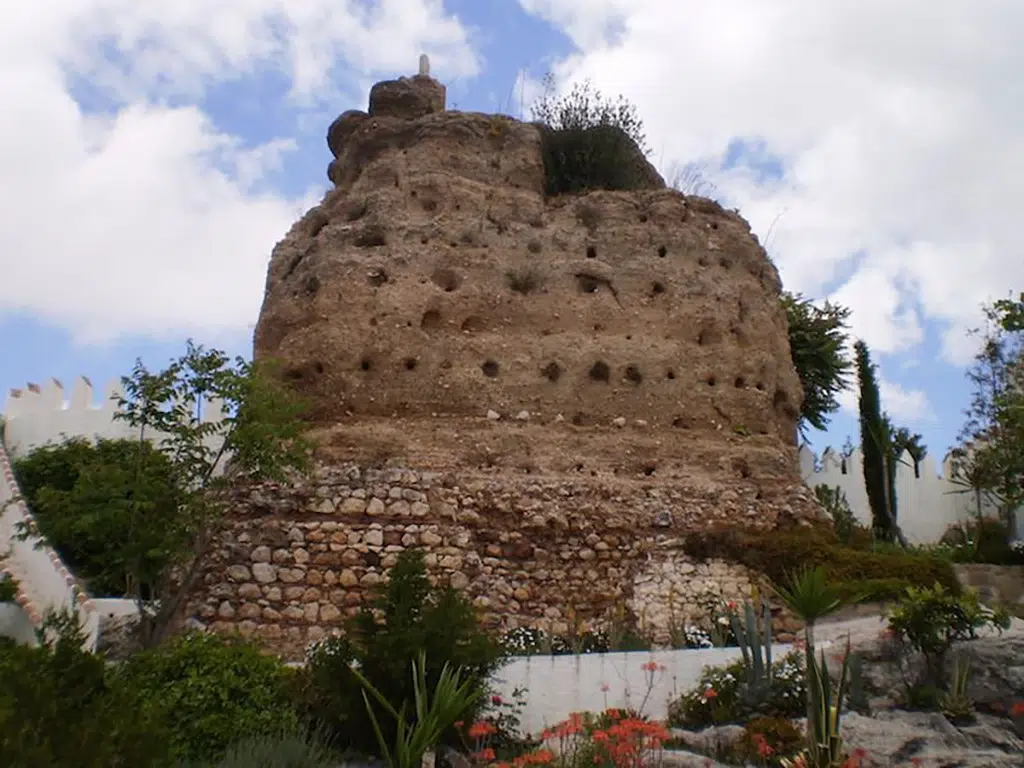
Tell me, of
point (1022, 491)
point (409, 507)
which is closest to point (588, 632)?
point (409, 507)

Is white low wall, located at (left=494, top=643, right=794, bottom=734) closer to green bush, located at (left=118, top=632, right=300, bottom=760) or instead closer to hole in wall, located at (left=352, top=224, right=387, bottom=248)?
green bush, located at (left=118, top=632, right=300, bottom=760)

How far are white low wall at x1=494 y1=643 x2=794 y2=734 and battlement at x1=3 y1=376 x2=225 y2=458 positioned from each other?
46.5 ft

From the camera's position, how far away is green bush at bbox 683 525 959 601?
12.5 metres

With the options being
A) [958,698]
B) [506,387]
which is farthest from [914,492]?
[958,698]

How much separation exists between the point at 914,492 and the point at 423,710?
17790mm

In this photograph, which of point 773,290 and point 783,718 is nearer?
point 783,718

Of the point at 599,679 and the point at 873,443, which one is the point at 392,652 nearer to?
the point at 599,679

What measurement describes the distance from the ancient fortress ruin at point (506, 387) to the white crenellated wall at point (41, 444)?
191 centimetres

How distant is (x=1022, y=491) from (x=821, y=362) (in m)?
5.20

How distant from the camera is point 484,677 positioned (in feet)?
29.3

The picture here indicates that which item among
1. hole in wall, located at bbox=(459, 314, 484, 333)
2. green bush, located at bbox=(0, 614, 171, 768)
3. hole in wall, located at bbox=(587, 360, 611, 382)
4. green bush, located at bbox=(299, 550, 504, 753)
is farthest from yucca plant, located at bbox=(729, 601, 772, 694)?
hole in wall, located at bbox=(459, 314, 484, 333)

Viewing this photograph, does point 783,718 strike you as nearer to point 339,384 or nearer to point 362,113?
point 339,384

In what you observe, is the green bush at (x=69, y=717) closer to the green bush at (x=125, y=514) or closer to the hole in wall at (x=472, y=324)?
the green bush at (x=125, y=514)

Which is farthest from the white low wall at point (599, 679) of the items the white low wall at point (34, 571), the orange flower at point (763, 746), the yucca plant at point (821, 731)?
the white low wall at point (34, 571)
